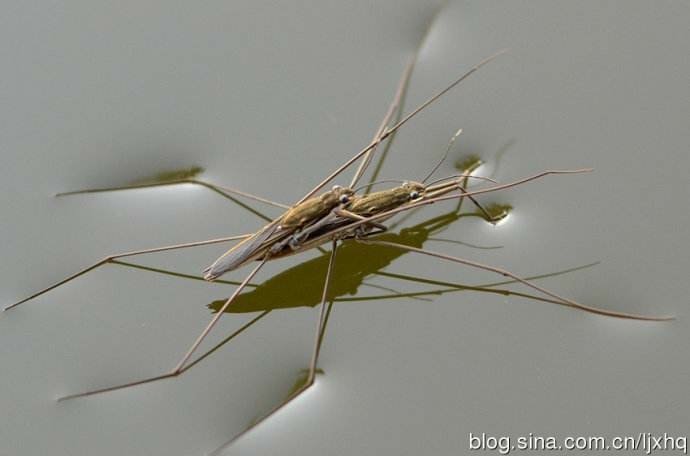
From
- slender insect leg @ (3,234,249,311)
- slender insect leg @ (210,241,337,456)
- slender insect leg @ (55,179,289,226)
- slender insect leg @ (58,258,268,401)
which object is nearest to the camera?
slender insect leg @ (210,241,337,456)

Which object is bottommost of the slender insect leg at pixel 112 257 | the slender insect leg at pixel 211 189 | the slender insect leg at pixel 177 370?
→ the slender insect leg at pixel 177 370

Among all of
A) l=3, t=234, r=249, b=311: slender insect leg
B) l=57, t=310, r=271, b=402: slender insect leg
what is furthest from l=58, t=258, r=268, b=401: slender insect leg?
l=3, t=234, r=249, b=311: slender insect leg

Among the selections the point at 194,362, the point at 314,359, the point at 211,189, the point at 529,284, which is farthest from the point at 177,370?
the point at 529,284

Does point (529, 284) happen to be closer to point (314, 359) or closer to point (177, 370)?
point (314, 359)

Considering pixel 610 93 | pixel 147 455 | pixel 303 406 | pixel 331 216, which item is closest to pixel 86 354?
pixel 147 455

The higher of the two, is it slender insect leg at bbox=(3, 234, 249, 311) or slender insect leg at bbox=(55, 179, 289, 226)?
slender insect leg at bbox=(55, 179, 289, 226)

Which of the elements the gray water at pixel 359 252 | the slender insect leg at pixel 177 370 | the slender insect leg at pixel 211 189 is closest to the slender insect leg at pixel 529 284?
the gray water at pixel 359 252

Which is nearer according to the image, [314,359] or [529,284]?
[314,359]

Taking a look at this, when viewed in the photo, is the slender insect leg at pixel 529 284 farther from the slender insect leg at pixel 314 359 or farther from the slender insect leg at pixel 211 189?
the slender insect leg at pixel 211 189

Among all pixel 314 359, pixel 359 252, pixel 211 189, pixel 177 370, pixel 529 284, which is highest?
pixel 211 189

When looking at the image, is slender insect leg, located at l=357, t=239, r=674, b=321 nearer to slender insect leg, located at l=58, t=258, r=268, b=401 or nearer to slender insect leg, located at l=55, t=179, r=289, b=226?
slender insect leg, located at l=55, t=179, r=289, b=226
